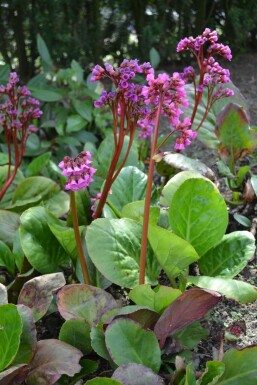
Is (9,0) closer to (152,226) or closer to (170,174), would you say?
(170,174)

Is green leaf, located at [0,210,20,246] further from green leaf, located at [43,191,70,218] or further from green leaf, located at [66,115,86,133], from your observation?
green leaf, located at [66,115,86,133]

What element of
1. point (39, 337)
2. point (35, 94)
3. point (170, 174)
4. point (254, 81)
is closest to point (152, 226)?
point (39, 337)

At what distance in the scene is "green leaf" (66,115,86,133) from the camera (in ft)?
10.5

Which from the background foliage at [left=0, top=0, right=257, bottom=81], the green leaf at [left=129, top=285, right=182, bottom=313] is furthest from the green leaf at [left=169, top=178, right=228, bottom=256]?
the background foliage at [left=0, top=0, right=257, bottom=81]

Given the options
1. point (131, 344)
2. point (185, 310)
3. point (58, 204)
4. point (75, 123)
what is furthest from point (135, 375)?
point (75, 123)

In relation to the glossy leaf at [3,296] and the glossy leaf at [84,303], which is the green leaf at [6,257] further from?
the glossy leaf at [84,303]

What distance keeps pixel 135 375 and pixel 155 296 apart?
9.5 inches

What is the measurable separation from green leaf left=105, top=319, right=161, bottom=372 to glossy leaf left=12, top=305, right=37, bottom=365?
196 mm

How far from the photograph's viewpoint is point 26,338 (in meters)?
1.54

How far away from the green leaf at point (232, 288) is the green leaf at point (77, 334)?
0.34 m

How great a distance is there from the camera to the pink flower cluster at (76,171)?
1.47 metres

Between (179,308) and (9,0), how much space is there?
2.65 m

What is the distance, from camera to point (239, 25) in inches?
144

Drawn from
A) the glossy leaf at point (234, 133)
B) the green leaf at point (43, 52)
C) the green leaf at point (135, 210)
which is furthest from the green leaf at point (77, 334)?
the green leaf at point (43, 52)
